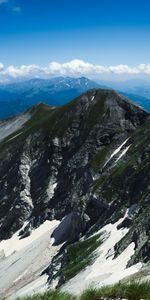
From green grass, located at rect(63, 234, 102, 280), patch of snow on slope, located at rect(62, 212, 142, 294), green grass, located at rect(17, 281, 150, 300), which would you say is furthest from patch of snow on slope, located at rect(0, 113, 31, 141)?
green grass, located at rect(17, 281, 150, 300)

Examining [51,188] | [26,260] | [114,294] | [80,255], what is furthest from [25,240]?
Answer: [114,294]

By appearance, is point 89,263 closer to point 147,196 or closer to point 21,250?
point 147,196

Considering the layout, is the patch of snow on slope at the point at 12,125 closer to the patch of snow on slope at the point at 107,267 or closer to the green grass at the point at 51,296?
the patch of snow on slope at the point at 107,267

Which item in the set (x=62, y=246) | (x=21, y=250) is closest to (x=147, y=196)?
(x=62, y=246)

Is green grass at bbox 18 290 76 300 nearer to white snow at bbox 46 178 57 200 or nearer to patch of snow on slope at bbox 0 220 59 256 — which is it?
patch of snow on slope at bbox 0 220 59 256

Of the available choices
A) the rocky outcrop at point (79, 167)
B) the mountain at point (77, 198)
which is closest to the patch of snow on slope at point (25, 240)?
the mountain at point (77, 198)

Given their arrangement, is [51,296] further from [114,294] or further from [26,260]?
[26,260]
